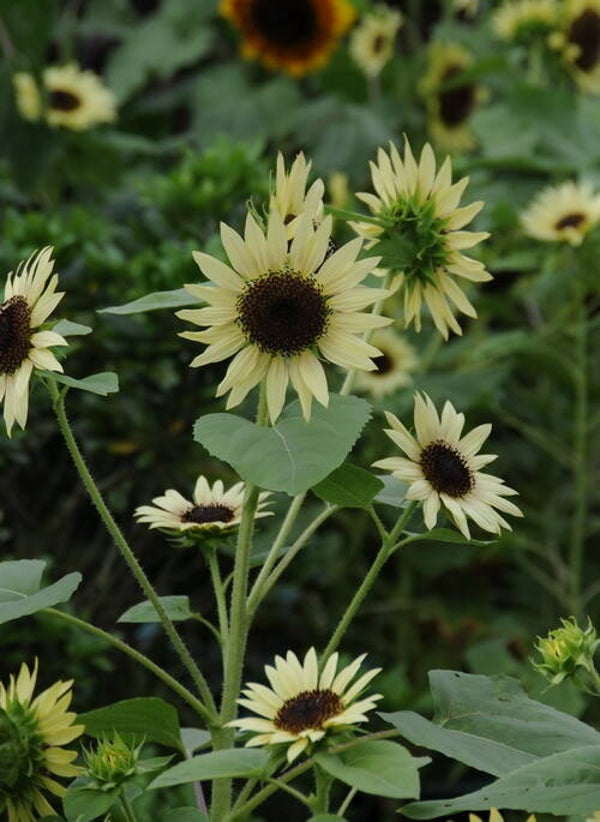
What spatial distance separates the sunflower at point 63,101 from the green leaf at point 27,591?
5.17ft

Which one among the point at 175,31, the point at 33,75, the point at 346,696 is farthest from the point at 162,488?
the point at 175,31

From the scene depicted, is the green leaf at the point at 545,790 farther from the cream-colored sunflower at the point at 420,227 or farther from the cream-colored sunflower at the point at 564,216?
the cream-colored sunflower at the point at 564,216

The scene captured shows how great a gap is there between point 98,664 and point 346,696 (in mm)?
859

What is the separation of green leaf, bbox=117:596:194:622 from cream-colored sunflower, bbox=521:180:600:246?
1015 millimetres

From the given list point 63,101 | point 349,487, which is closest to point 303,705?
point 349,487

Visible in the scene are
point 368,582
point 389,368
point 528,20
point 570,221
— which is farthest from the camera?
point 528,20

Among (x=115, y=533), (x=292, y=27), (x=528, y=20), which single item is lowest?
(x=115, y=533)

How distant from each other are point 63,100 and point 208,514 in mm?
1634

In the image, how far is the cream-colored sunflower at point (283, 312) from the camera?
701 mm

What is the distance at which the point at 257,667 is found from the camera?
1.78m

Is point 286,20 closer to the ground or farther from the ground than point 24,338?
farther from the ground

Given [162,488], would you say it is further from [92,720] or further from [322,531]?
[92,720]

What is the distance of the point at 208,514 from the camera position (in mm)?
815

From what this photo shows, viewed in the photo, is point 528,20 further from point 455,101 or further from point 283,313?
point 283,313
